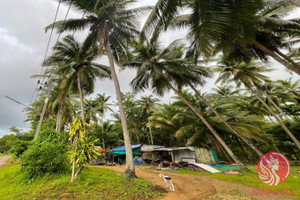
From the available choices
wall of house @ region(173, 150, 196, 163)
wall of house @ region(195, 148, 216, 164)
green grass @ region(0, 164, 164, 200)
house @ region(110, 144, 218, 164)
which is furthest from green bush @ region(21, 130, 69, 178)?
wall of house @ region(195, 148, 216, 164)

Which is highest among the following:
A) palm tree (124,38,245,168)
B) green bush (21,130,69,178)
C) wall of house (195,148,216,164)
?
palm tree (124,38,245,168)

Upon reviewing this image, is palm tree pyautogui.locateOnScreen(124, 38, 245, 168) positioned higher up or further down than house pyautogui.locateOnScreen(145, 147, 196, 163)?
higher up

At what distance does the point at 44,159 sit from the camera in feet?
21.1

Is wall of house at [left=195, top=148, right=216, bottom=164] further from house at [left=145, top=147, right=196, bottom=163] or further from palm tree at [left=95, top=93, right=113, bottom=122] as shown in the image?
palm tree at [left=95, top=93, right=113, bottom=122]

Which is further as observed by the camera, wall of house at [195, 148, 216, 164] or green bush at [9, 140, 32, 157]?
wall of house at [195, 148, 216, 164]

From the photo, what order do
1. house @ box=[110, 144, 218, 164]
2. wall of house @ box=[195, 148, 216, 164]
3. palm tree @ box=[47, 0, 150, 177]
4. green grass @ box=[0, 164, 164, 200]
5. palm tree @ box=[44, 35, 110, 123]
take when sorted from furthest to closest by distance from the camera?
house @ box=[110, 144, 218, 164]
wall of house @ box=[195, 148, 216, 164]
palm tree @ box=[44, 35, 110, 123]
palm tree @ box=[47, 0, 150, 177]
green grass @ box=[0, 164, 164, 200]

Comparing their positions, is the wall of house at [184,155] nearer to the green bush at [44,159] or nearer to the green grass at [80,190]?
the green grass at [80,190]

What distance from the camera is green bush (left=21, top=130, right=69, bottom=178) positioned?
6.31 metres

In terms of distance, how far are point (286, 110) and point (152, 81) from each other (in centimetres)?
2162

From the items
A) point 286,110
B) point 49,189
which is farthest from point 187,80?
point 286,110

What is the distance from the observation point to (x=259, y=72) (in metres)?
12.7

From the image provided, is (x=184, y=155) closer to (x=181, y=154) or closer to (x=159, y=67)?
(x=181, y=154)

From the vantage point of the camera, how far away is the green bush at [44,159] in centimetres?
631

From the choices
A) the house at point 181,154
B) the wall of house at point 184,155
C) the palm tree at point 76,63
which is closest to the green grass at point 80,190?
the palm tree at point 76,63
